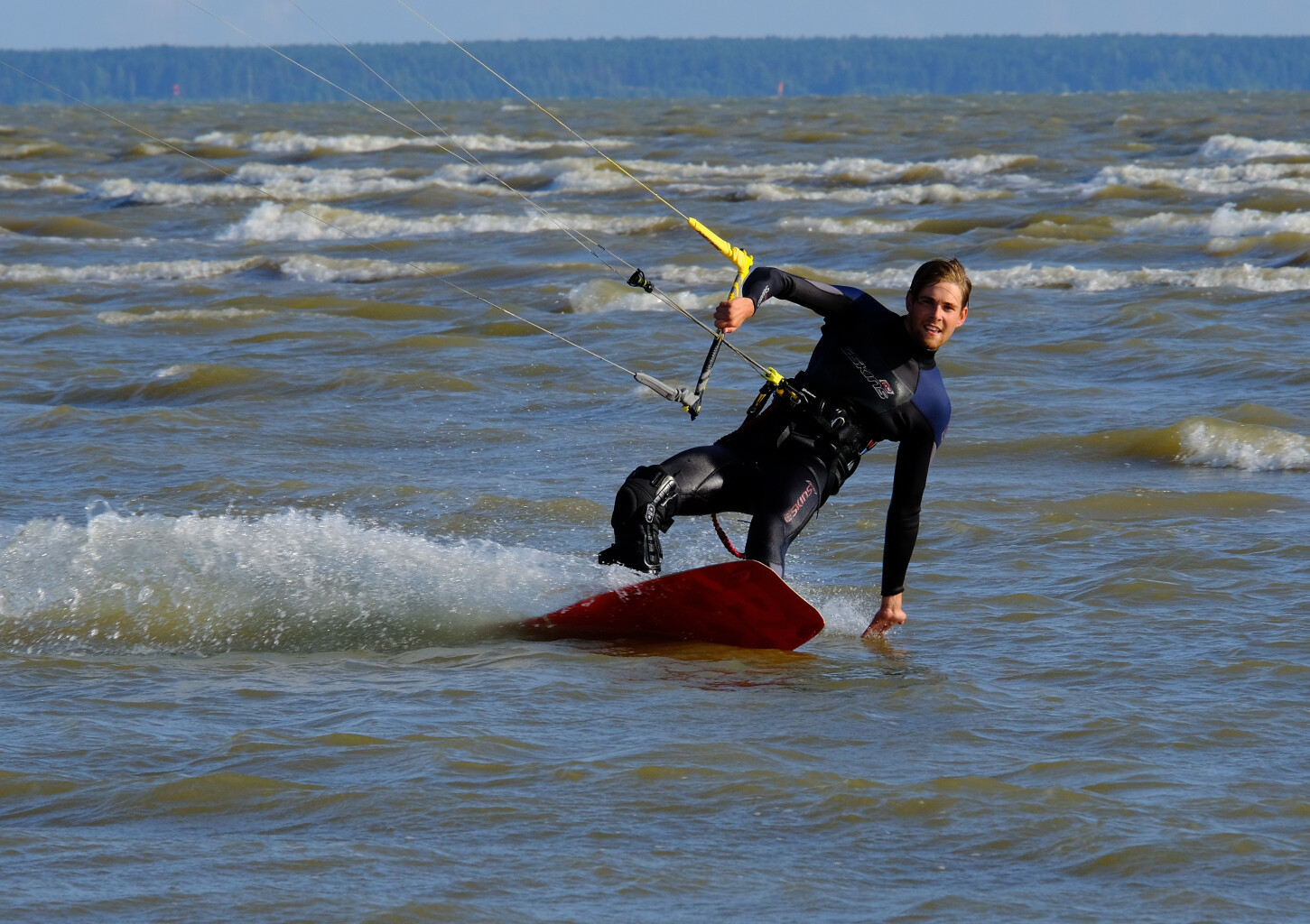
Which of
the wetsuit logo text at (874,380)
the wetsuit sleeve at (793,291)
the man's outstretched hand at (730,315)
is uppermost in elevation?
the wetsuit sleeve at (793,291)

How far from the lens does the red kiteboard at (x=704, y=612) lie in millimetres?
5531

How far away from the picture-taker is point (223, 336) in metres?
14.2

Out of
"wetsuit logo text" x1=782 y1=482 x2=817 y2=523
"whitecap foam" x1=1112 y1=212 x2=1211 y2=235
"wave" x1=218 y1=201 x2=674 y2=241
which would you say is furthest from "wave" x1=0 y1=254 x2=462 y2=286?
"wetsuit logo text" x1=782 y1=482 x2=817 y2=523

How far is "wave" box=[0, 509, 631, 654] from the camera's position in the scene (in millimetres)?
5938

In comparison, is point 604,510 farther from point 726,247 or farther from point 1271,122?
point 1271,122

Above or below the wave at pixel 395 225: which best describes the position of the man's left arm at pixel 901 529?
below

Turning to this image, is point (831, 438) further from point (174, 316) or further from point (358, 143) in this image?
point (358, 143)

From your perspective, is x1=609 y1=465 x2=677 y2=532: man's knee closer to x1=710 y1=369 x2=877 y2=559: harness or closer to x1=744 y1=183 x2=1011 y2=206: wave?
x1=710 y1=369 x2=877 y2=559: harness

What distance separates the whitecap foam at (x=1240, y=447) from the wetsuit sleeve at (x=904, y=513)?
4165mm

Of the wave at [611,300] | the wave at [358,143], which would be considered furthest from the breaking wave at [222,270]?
the wave at [358,143]

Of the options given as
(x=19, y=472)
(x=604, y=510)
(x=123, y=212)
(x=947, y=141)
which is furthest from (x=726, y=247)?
(x=947, y=141)

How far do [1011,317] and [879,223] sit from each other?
8.50 m

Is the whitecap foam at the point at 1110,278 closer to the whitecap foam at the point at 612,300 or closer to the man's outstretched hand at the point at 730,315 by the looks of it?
the whitecap foam at the point at 612,300

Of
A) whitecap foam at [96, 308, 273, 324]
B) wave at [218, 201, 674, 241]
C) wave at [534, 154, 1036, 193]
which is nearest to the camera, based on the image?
whitecap foam at [96, 308, 273, 324]
